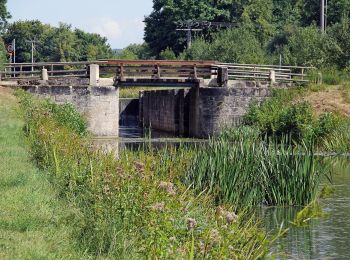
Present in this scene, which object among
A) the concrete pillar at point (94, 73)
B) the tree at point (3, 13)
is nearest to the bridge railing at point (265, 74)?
the concrete pillar at point (94, 73)

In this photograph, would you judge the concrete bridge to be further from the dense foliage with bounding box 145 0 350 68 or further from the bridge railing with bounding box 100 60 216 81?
the dense foliage with bounding box 145 0 350 68

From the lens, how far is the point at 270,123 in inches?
1821

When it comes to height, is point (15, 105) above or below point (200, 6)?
below

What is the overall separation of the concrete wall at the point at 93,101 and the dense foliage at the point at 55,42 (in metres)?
77.3

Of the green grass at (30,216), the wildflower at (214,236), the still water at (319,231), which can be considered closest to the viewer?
the wildflower at (214,236)

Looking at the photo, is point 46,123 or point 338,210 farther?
point 46,123

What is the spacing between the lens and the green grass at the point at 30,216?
36.3ft

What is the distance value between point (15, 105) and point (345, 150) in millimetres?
14570

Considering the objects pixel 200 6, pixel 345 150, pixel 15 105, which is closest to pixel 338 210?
pixel 345 150

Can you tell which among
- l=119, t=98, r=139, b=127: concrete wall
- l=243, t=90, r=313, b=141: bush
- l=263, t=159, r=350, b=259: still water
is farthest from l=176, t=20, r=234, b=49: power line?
l=263, t=159, r=350, b=259: still water

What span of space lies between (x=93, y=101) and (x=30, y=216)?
37.3 m

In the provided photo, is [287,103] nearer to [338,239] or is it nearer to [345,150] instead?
[345,150]

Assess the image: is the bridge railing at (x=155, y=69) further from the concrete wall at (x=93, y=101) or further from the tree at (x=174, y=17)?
the tree at (x=174, y=17)

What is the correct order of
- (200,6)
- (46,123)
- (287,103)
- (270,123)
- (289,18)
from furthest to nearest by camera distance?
(289,18) < (200,6) < (287,103) < (270,123) < (46,123)
